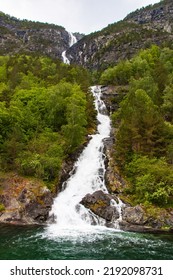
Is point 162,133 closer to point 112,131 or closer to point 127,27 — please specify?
point 112,131

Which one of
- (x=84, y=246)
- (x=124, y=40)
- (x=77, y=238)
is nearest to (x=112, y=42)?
(x=124, y=40)

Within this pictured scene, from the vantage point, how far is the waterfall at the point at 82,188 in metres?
37.1

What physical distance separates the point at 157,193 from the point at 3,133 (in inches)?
921

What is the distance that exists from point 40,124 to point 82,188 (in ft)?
58.1

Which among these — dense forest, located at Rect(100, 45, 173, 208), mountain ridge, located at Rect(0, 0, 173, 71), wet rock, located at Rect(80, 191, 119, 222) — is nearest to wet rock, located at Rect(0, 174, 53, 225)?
wet rock, located at Rect(80, 191, 119, 222)

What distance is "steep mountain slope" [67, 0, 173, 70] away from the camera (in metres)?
149

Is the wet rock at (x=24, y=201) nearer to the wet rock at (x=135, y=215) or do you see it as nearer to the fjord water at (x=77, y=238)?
the fjord water at (x=77, y=238)

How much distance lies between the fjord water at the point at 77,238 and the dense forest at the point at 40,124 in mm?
4983

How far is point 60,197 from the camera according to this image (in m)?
42.0

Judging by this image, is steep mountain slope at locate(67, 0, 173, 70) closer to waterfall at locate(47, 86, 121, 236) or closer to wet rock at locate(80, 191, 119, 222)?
waterfall at locate(47, 86, 121, 236)

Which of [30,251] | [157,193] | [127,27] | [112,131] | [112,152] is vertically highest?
[127,27]

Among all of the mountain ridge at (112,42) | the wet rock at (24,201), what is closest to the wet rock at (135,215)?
the wet rock at (24,201)

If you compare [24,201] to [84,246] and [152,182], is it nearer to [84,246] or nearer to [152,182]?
[84,246]
